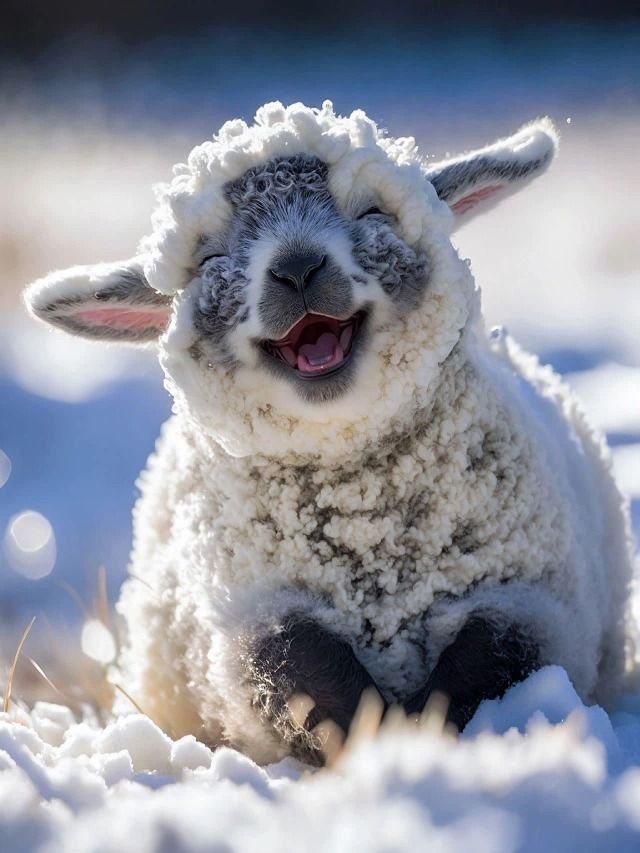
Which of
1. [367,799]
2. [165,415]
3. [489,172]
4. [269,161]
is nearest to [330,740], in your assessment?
[367,799]

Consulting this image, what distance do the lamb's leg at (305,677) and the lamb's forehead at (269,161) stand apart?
3.15 ft

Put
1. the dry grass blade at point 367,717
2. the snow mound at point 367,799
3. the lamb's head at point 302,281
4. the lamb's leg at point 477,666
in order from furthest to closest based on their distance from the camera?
the lamb's head at point 302,281 → the lamb's leg at point 477,666 → the dry grass blade at point 367,717 → the snow mound at point 367,799

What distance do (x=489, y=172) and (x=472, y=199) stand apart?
140mm

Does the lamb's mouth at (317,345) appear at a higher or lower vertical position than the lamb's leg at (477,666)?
higher

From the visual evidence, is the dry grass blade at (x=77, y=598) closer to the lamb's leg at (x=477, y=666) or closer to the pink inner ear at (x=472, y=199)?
the lamb's leg at (x=477, y=666)

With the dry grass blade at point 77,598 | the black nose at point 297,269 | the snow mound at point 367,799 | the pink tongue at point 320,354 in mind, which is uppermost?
the black nose at point 297,269

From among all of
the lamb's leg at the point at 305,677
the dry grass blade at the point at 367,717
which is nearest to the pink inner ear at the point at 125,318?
the lamb's leg at the point at 305,677

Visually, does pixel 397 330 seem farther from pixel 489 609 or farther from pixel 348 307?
pixel 489 609

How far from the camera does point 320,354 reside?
3002 millimetres

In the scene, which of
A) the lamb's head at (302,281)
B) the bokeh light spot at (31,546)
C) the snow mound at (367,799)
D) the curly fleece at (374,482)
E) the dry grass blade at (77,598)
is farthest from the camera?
the bokeh light spot at (31,546)

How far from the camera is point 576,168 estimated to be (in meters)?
15.0

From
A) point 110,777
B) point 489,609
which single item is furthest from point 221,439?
point 110,777

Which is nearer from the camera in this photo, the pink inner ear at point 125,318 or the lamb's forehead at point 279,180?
the lamb's forehead at point 279,180

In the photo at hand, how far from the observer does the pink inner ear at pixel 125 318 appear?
339cm
